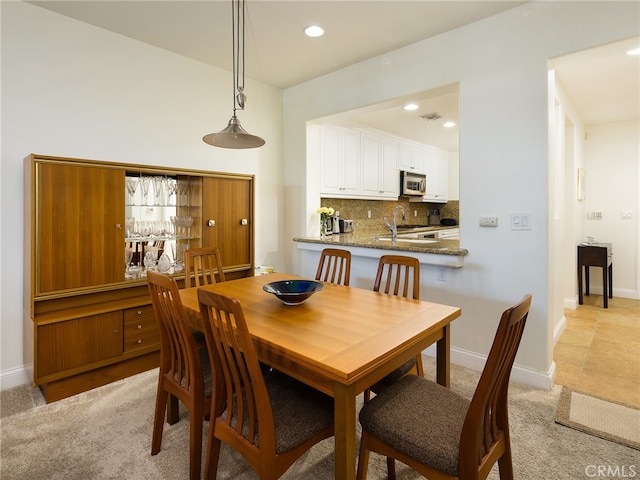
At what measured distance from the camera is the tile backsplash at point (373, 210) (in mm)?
5057

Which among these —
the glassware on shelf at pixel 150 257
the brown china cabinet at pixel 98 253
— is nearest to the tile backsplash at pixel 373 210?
the brown china cabinet at pixel 98 253

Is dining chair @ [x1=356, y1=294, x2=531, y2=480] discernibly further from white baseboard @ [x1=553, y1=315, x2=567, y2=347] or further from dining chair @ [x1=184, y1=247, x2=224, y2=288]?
white baseboard @ [x1=553, y1=315, x2=567, y2=347]

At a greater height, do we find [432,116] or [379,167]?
[432,116]

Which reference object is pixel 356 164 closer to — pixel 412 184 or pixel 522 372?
pixel 412 184

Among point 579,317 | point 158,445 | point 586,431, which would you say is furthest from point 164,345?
point 579,317

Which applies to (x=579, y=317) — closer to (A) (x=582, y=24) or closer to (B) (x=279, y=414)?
(A) (x=582, y=24)

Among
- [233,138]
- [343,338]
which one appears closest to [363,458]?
[343,338]

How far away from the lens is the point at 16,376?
8.18ft

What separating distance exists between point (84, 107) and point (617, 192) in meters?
6.36

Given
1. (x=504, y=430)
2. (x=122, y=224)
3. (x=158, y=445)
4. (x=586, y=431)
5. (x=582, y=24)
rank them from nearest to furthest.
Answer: (x=504, y=430) < (x=158, y=445) < (x=586, y=431) < (x=582, y=24) < (x=122, y=224)

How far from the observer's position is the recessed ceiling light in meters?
2.71

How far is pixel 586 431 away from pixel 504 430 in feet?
3.47

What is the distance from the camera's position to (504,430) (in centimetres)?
132

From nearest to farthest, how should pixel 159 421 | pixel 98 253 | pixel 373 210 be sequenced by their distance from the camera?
pixel 159 421 < pixel 98 253 < pixel 373 210
